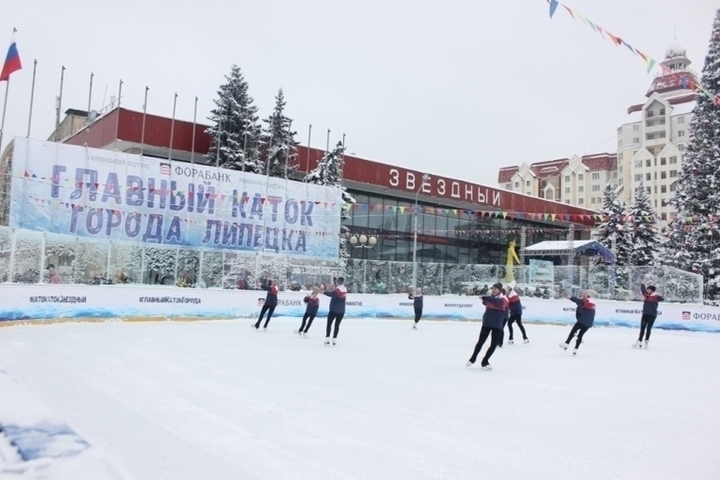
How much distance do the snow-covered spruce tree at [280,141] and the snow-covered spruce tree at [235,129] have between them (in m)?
0.69

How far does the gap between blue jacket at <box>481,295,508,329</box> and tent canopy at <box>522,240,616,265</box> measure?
27.9 meters

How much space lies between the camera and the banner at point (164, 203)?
18.9 metres

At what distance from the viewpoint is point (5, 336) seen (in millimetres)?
12125

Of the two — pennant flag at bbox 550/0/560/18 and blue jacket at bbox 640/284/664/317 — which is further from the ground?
pennant flag at bbox 550/0/560/18

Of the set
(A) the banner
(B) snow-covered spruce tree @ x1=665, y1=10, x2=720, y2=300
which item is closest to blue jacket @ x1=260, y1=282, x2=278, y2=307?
(A) the banner

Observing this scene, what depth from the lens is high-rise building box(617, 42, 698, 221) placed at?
78500 mm

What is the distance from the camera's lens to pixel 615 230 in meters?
41.2

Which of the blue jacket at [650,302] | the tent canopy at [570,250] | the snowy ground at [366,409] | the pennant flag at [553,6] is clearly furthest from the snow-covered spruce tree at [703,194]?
the pennant flag at [553,6]

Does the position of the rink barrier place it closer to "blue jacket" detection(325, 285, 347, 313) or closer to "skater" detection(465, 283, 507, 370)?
"blue jacket" detection(325, 285, 347, 313)

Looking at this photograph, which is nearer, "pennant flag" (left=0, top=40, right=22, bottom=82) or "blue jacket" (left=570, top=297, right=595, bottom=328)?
"blue jacket" (left=570, top=297, right=595, bottom=328)

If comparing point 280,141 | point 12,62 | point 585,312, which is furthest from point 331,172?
point 585,312

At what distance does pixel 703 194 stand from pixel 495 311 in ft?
84.6

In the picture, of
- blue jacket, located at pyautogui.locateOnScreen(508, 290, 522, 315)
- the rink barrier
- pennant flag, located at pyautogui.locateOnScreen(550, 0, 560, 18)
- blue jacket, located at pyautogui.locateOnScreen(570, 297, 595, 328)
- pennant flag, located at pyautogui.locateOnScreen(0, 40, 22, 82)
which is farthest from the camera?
the rink barrier

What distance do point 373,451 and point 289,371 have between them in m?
4.33
